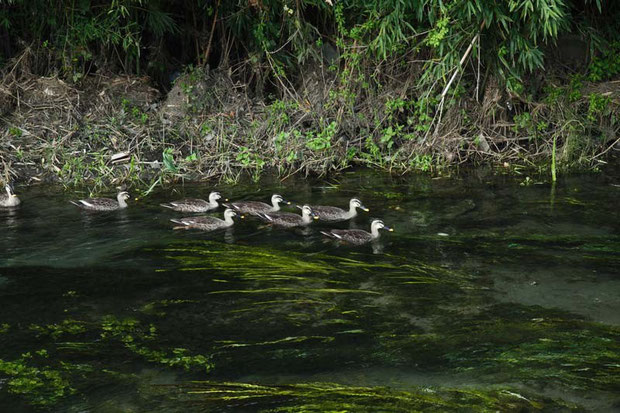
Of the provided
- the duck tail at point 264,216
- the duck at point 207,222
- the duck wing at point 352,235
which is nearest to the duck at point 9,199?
the duck at point 207,222

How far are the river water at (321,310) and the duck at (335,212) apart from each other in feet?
0.82

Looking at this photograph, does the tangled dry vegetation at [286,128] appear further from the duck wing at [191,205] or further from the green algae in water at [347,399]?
the green algae in water at [347,399]

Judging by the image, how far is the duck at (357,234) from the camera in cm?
1061

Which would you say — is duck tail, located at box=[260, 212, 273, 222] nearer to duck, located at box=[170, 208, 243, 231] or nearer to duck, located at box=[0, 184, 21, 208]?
duck, located at box=[170, 208, 243, 231]

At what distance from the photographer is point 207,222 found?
11.4m

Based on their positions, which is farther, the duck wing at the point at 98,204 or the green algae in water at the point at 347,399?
the duck wing at the point at 98,204

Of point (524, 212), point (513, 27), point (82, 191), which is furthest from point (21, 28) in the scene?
point (524, 212)

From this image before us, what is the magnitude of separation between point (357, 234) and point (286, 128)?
15.2 feet

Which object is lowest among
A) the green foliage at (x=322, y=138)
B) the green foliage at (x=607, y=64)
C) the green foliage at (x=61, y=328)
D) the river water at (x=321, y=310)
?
the green foliage at (x=61, y=328)

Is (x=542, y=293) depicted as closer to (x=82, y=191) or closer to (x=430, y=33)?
(x=430, y=33)

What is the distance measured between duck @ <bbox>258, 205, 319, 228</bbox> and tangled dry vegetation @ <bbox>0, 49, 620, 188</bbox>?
249 centimetres

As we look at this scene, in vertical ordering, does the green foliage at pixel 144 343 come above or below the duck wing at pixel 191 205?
below

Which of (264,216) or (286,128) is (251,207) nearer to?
(264,216)

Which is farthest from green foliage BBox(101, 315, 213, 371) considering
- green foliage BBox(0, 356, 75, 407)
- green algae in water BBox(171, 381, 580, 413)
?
green foliage BBox(0, 356, 75, 407)
